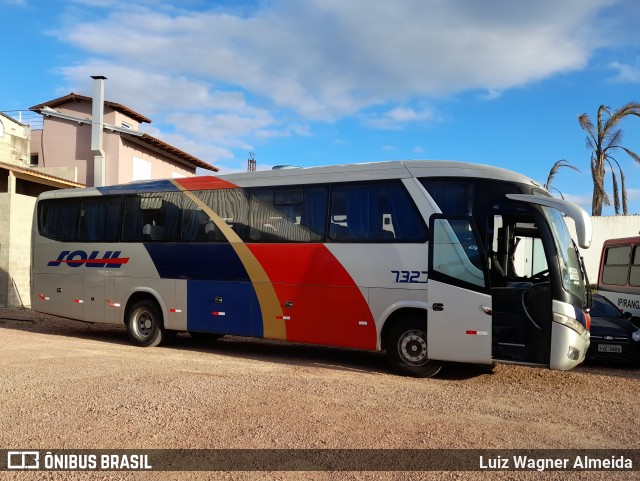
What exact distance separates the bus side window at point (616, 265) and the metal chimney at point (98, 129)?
63.8ft

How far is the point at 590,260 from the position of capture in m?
26.0

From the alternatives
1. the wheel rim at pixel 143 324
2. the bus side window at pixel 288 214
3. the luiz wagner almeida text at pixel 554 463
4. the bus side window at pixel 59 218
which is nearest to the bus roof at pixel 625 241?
the bus side window at pixel 288 214

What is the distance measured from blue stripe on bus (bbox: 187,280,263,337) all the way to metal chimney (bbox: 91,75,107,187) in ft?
49.2

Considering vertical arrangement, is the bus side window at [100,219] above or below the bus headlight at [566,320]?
above

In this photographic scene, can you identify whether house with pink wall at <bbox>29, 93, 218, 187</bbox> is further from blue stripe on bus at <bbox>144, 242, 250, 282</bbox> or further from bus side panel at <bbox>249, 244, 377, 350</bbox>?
bus side panel at <bbox>249, 244, 377, 350</bbox>

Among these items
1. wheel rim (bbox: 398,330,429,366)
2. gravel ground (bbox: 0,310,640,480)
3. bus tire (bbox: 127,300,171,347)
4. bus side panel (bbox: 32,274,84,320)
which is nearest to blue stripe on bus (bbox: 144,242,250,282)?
bus tire (bbox: 127,300,171,347)

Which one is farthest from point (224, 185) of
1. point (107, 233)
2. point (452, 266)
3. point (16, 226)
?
point (16, 226)

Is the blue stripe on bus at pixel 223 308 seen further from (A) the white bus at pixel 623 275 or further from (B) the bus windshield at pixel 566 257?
(A) the white bus at pixel 623 275

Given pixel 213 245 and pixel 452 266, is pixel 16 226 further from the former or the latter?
pixel 452 266

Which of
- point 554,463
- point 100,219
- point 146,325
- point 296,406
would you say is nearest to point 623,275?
point 554,463

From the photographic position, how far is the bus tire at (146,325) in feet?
40.3

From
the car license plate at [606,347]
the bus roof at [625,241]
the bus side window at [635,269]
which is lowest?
the car license plate at [606,347]

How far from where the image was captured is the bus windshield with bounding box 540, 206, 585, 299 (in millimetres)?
8414

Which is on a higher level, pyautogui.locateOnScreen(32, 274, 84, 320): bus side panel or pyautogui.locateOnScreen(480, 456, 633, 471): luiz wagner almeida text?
pyautogui.locateOnScreen(32, 274, 84, 320): bus side panel
